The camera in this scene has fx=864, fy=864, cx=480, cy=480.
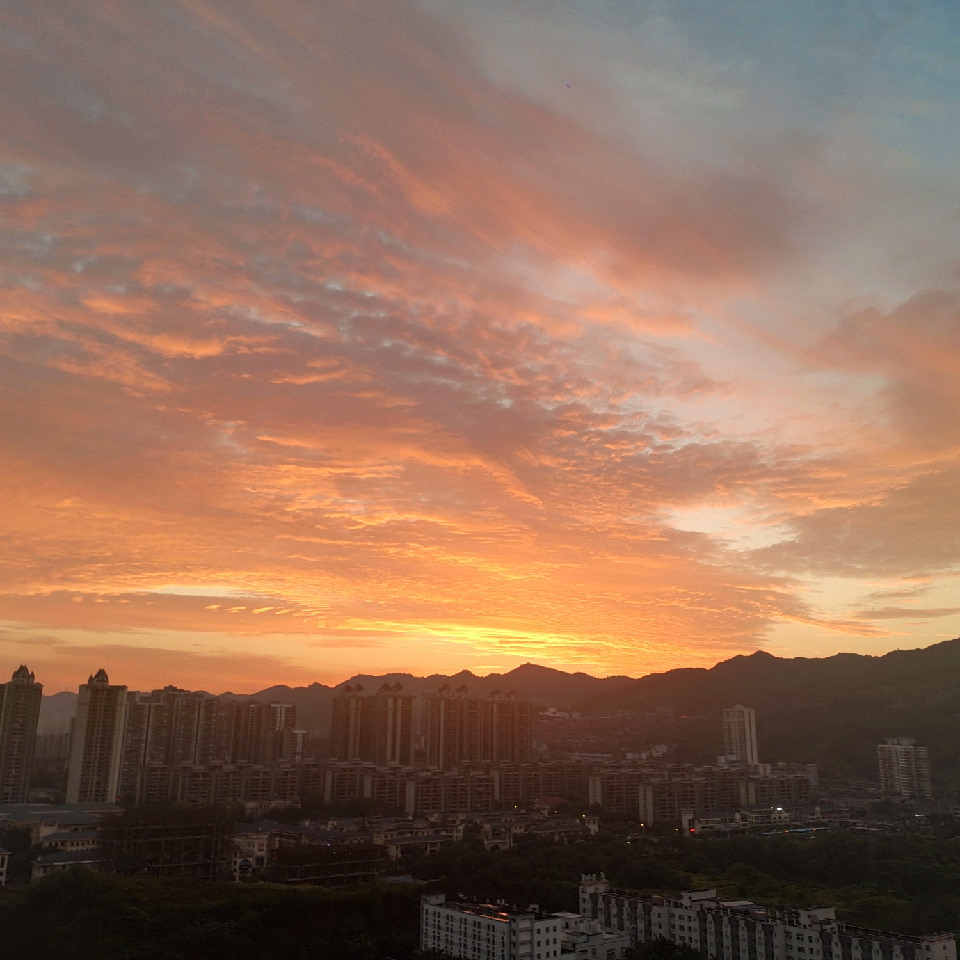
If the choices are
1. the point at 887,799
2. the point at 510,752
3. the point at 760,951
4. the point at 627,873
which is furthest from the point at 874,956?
the point at 510,752

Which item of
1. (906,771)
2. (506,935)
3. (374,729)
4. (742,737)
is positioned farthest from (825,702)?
(506,935)

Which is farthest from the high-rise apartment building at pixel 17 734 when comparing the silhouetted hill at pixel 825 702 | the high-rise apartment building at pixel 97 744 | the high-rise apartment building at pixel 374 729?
the silhouetted hill at pixel 825 702

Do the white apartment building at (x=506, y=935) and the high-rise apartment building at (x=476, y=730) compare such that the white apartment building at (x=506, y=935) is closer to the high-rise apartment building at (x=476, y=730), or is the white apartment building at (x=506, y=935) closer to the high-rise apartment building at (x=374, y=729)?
the high-rise apartment building at (x=476, y=730)

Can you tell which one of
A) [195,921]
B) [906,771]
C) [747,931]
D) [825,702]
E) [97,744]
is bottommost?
[195,921]

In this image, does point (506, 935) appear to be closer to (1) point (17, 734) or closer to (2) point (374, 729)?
(1) point (17, 734)

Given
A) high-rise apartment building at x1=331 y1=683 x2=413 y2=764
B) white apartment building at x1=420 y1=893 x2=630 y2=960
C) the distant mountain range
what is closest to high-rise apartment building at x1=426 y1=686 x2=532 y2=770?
high-rise apartment building at x1=331 y1=683 x2=413 y2=764

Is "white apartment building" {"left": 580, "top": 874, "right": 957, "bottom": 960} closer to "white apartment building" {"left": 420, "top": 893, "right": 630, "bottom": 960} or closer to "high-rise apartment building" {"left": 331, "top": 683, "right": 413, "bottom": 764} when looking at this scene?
"white apartment building" {"left": 420, "top": 893, "right": 630, "bottom": 960}
